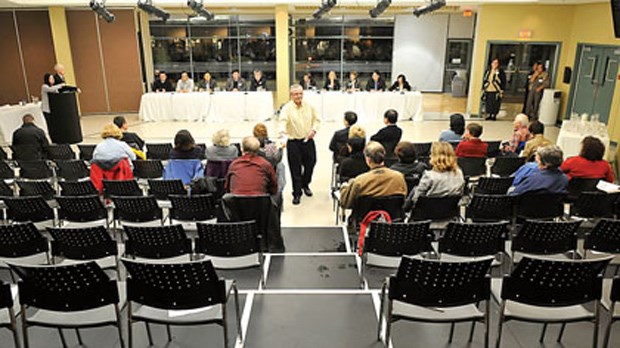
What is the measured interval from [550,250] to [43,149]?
6.96 meters

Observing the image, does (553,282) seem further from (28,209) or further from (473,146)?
(28,209)

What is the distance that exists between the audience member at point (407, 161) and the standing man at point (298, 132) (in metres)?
1.79

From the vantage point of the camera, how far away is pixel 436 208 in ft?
13.9

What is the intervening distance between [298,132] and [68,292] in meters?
3.93

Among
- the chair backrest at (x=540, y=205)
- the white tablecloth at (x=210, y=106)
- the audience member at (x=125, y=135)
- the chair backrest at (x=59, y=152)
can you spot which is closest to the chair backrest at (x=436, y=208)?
the chair backrest at (x=540, y=205)

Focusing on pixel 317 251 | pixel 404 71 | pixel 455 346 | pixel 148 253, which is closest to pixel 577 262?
pixel 455 346

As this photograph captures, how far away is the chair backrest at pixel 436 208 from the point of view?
4.17 metres

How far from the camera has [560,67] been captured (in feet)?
40.1

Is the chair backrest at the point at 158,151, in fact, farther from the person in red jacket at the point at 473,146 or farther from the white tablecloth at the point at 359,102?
the white tablecloth at the point at 359,102

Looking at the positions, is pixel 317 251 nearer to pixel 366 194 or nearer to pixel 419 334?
pixel 366 194

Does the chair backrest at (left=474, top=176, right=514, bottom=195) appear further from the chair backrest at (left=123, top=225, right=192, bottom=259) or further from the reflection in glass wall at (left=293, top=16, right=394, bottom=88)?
the reflection in glass wall at (left=293, top=16, right=394, bottom=88)

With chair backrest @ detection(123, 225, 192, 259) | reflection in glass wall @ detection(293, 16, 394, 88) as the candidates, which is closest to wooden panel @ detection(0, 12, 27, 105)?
reflection in glass wall @ detection(293, 16, 394, 88)

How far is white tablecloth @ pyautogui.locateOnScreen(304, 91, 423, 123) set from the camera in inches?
460

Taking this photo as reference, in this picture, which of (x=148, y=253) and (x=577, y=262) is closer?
Result: (x=577, y=262)
